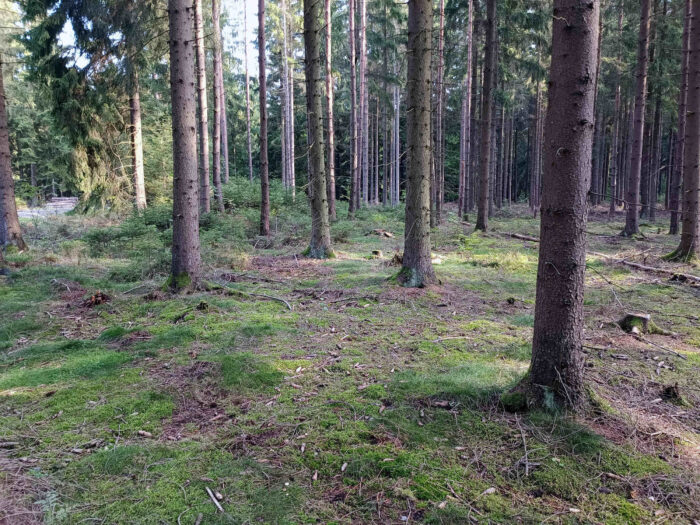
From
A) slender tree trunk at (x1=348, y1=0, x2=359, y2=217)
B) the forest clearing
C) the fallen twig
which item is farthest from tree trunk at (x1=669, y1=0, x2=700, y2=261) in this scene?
slender tree trunk at (x1=348, y1=0, x2=359, y2=217)

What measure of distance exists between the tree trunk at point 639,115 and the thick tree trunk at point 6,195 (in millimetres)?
16977

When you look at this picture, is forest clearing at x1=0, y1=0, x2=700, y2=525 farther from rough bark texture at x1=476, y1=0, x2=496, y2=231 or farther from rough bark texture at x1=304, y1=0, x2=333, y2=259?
rough bark texture at x1=476, y1=0, x2=496, y2=231

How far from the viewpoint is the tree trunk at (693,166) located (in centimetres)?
1051

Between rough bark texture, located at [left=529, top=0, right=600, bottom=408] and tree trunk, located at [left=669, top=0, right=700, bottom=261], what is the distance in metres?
9.27

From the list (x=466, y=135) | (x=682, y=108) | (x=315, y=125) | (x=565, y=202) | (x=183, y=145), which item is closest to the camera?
(x=565, y=202)

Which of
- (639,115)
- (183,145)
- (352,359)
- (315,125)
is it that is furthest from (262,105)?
(639,115)

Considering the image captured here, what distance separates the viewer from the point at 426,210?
7.96m

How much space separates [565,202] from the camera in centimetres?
335

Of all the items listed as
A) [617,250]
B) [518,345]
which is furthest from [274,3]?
[518,345]

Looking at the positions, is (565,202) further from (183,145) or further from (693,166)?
(693,166)

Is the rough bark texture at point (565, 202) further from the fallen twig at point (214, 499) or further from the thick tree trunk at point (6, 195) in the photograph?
the thick tree trunk at point (6, 195)

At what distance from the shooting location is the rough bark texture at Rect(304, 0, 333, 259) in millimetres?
10070

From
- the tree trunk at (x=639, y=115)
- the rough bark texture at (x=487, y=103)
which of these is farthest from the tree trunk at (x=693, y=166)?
the rough bark texture at (x=487, y=103)

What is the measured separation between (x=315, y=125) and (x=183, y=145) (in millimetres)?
3982
